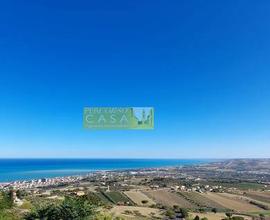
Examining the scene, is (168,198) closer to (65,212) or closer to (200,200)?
(200,200)

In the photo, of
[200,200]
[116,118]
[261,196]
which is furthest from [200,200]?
[116,118]

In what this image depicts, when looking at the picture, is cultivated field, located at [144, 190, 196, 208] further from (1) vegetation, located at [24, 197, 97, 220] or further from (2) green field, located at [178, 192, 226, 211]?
(1) vegetation, located at [24, 197, 97, 220]

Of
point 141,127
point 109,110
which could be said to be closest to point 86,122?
point 109,110

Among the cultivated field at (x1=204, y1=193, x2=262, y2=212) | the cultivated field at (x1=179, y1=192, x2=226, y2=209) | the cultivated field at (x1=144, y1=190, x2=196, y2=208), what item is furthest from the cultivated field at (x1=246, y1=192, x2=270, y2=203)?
the cultivated field at (x1=144, y1=190, x2=196, y2=208)

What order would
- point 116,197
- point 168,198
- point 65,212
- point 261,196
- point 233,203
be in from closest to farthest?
point 65,212
point 233,203
point 116,197
point 168,198
point 261,196

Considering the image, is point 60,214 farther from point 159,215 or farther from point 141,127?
point 159,215

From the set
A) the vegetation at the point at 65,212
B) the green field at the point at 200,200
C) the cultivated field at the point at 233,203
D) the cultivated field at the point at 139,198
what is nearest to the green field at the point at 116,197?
the cultivated field at the point at 139,198

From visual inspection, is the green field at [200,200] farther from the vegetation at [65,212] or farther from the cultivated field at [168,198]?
the vegetation at [65,212]
